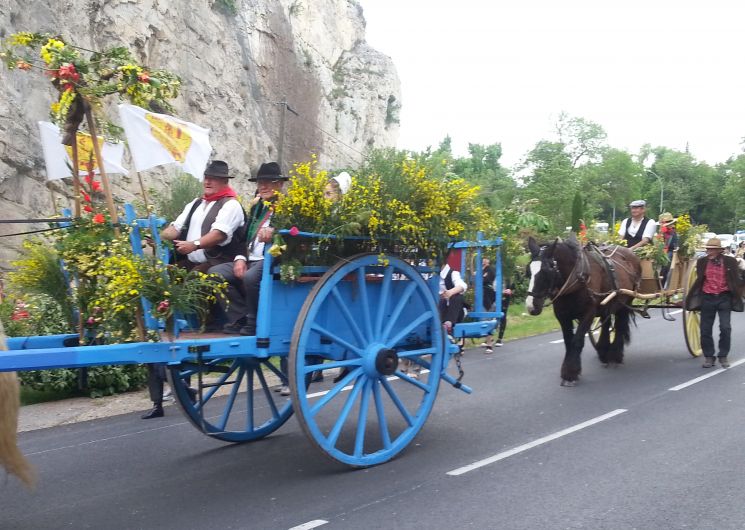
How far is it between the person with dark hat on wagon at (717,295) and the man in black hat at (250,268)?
7028 mm

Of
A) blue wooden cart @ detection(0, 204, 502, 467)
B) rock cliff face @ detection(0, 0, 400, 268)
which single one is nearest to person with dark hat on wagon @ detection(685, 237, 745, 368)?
blue wooden cart @ detection(0, 204, 502, 467)

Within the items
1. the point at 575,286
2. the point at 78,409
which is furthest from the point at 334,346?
the point at 575,286

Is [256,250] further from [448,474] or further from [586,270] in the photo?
[586,270]

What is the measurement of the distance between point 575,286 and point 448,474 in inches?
Result: 173

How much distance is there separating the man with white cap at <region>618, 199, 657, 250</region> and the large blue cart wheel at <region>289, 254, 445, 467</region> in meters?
6.05

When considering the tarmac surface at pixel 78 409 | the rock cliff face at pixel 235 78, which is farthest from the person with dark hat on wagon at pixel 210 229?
the rock cliff face at pixel 235 78

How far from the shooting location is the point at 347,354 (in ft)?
19.1

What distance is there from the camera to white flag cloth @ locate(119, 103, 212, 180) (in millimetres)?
5188

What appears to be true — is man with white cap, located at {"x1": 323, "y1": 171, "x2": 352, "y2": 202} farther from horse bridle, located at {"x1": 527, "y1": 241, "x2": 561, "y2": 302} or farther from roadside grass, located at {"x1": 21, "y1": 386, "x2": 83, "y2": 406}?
roadside grass, located at {"x1": 21, "y1": 386, "x2": 83, "y2": 406}

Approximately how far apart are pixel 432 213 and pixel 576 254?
4.33 metres

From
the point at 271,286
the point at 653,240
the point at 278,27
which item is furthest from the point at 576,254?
the point at 278,27

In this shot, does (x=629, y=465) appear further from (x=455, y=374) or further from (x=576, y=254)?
(x=455, y=374)

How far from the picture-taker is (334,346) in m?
5.73

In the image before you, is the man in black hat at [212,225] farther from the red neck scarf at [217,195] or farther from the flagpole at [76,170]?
the flagpole at [76,170]
